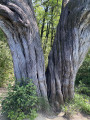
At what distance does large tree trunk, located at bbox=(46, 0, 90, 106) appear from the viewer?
325 cm

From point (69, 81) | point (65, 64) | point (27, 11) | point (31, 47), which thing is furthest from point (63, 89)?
point (27, 11)

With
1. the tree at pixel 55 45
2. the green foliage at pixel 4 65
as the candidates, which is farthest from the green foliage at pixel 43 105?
the green foliage at pixel 4 65

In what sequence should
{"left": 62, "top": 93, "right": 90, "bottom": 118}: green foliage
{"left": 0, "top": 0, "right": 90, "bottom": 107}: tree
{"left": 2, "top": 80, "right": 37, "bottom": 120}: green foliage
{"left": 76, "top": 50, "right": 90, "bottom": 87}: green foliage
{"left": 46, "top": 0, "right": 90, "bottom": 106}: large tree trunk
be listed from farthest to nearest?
{"left": 76, "top": 50, "right": 90, "bottom": 87}: green foliage → {"left": 46, "top": 0, "right": 90, "bottom": 106}: large tree trunk → {"left": 62, "top": 93, "right": 90, "bottom": 118}: green foliage → {"left": 0, "top": 0, "right": 90, "bottom": 107}: tree → {"left": 2, "top": 80, "right": 37, "bottom": 120}: green foliage

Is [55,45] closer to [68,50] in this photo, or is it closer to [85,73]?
[68,50]

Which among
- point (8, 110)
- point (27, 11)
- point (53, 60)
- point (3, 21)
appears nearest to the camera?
point (8, 110)

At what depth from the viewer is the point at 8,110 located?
250 cm

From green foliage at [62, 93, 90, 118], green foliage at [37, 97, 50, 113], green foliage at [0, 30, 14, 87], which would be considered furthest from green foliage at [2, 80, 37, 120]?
green foliage at [0, 30, 14, 87]

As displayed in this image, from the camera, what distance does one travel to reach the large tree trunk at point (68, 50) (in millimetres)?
3248

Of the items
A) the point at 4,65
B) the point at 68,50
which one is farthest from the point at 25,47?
the point at 4,65

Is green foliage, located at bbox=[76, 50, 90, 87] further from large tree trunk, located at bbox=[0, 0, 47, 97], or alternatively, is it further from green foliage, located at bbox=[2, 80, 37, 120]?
green foliage, located at bbox=[2, 80, 37, 120]

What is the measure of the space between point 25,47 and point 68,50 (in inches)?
53.7

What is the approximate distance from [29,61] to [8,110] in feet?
Result: 4.49

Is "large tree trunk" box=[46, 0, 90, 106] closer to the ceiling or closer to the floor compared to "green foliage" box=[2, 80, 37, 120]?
closer to the ceiling

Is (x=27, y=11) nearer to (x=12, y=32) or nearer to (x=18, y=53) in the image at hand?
(x=12, y=32)
